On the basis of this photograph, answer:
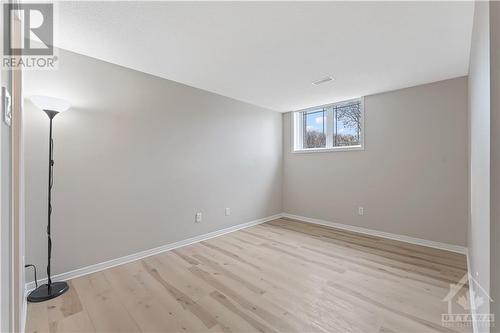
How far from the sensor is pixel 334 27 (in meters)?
1.86

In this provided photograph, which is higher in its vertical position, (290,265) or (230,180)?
(230,180)

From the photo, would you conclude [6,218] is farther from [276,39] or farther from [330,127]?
[330,127]

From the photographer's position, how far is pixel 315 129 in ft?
14.7

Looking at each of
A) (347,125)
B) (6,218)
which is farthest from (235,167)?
(6,218)

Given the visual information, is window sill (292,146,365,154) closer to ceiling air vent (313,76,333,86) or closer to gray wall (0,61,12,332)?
ceiling air vent (313,76,333,86)

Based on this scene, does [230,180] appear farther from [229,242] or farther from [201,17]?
[201,17]

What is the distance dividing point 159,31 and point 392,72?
275 centimetres

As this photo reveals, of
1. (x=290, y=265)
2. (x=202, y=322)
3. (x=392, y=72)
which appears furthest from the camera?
(x=392, y=72)

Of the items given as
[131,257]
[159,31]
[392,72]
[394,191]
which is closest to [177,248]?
[131,257]

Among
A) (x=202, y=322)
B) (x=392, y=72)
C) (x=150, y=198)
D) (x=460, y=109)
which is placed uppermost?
(x=392, y=72)

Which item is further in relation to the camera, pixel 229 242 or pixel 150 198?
pixel 229 242

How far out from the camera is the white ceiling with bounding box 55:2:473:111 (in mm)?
1664
